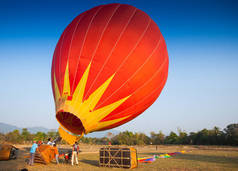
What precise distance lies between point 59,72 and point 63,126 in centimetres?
286

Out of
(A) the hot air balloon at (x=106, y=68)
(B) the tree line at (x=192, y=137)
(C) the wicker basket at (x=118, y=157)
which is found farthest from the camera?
(B) the tree line at (x=192, y=137)

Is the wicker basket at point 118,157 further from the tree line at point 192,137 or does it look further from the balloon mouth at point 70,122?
the tree line at point 192,137

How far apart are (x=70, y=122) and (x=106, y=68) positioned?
4.28m

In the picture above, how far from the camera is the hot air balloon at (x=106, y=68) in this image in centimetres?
845

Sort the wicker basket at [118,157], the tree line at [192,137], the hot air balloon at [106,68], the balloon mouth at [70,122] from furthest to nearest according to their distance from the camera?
1. the tree line at [192,137]
2. the balloon mouth at [70,122]
3. the wicker basket at [118,157]
4. the hot air balloon at [106,68]

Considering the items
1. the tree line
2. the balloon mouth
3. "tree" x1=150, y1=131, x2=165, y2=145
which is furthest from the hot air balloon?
"tree" x1=150, y1=131, x2=165, y2=145

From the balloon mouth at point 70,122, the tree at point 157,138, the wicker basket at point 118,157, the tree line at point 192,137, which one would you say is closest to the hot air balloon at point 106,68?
the balloon mouth at point 70,122

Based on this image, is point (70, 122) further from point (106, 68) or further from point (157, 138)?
point (157, 138)

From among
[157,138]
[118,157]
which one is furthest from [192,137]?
[118,157]

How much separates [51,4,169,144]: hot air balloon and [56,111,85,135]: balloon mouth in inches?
4.4

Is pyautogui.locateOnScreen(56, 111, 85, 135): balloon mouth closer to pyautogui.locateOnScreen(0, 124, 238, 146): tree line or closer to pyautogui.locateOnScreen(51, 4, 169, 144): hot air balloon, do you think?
pyautogui.locateOnScreen(51, 4, 169, 144): hot air balloon

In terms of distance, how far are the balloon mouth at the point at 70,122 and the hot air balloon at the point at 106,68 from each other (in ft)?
0.37

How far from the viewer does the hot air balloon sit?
8.45m

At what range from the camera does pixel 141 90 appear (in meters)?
9.23
